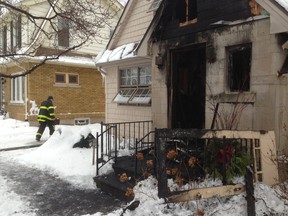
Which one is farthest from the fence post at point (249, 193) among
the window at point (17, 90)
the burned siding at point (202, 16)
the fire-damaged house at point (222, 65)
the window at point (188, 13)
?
the window at point (17, 90)

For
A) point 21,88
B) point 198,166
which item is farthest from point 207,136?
point 21,88

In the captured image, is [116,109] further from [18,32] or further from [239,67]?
[18,32]

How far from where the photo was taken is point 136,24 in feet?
37.8

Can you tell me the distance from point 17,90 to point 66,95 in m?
3.05

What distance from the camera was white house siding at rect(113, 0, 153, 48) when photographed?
11098mm

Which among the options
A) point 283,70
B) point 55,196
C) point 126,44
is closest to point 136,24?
point 126,44

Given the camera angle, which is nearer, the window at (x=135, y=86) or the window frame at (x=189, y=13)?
the window frame at (x=189, y=13)

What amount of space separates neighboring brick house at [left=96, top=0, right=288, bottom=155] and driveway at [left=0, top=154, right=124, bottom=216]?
8.70 feet

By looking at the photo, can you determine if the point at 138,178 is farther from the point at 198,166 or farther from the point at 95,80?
the point at 95,80

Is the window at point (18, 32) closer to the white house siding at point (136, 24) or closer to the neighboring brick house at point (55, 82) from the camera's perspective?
the neighboring brick house at point (55, 82)

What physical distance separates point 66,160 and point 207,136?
20.2ft

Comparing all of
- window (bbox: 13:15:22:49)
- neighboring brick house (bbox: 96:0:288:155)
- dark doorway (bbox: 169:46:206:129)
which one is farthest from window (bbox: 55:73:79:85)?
dark doorway (bbox: 169:46:206:129)

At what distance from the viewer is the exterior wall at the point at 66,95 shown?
17062mm

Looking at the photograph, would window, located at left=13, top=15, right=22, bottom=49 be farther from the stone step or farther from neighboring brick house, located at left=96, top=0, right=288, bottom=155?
the stone step
